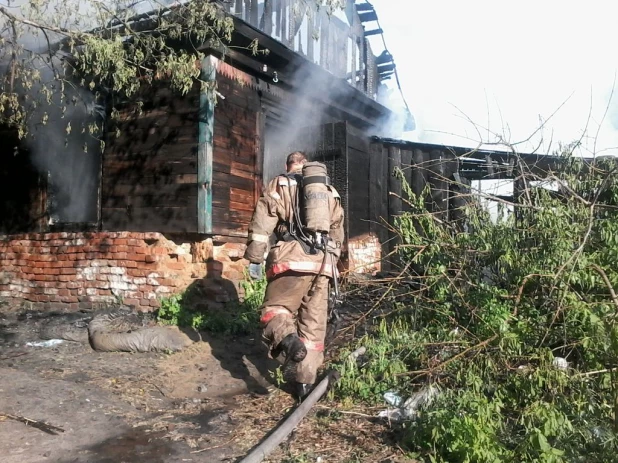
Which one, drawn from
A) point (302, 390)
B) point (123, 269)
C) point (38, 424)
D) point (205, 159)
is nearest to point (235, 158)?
point (205, 159)

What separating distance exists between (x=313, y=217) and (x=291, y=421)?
1.65 m

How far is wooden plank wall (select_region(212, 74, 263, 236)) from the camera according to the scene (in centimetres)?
711

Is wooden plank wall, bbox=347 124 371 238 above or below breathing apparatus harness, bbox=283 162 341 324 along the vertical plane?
above

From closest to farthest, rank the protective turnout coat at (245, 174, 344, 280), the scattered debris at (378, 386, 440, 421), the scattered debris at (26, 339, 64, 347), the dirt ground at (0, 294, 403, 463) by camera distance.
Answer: the dirt ground at (0, 294, 403, 463)
the scattered debris at (378, 386, 440, 421)
the protective turnout coat at (245, 174, 344, 280)
the scattered debris at (26, 339, 64, 347)

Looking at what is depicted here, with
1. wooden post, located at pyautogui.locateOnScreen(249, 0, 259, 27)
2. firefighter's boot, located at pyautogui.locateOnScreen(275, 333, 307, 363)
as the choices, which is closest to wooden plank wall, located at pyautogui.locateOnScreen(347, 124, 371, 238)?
wooden post, located at pyautogui.locateOnScreen(249, 0, 259, 27)

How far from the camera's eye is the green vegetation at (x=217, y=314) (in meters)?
6.05

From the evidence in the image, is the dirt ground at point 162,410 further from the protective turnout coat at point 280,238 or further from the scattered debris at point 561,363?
the scattered debris at point 561,363

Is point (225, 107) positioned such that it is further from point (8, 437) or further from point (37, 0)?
point (8, 437)

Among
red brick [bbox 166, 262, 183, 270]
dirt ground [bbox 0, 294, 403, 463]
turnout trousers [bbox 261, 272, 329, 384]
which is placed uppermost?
red brick [bbox 166, 262, 183, 270]

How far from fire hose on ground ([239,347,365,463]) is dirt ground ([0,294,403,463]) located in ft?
0.25

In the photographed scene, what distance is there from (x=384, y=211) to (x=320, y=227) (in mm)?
5158

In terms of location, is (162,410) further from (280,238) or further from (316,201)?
(316,201)

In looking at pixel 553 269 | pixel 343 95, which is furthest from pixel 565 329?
pixel 343 95

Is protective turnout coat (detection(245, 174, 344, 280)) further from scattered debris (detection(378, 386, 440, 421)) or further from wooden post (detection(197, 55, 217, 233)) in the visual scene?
wooden post (detection(197, 55, 217, 233))
